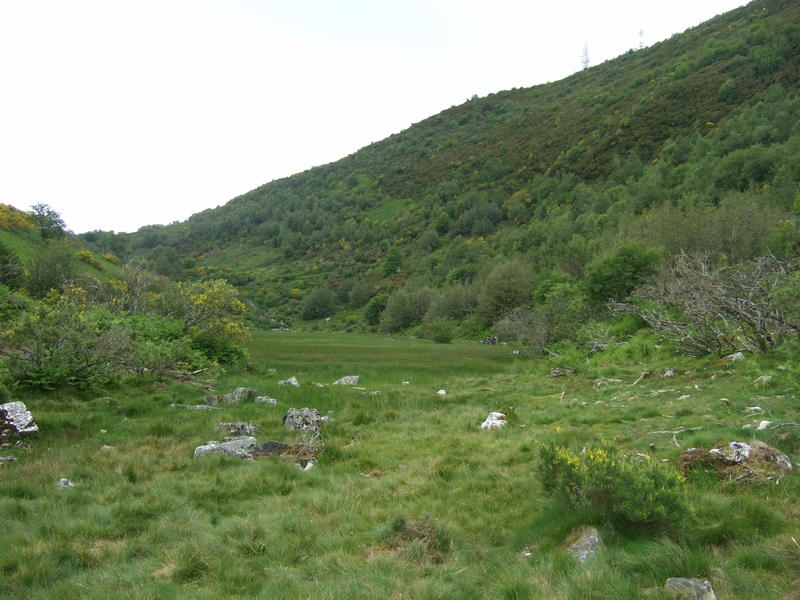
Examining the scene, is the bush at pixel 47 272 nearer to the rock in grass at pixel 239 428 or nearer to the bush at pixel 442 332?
the rock in grass at pixel 239 428

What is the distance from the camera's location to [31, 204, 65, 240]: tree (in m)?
56.1

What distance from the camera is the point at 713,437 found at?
741 centimetres

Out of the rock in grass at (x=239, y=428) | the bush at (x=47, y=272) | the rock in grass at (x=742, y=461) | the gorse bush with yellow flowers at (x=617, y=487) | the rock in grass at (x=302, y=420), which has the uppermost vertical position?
the bush at (x=47, y=272)

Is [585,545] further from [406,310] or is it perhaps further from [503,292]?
[406,310]

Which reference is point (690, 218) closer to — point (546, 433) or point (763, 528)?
point (546, 433)

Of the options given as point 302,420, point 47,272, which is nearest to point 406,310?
point 47,272

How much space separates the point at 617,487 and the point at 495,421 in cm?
662

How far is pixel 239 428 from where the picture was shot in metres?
11.5

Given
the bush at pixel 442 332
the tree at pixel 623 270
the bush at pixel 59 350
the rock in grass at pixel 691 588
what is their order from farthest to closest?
the bush at pixel 442 332, the tree at pixel 623 270, the bush at pixel 59 350, the rock in grass at pixel 691 588

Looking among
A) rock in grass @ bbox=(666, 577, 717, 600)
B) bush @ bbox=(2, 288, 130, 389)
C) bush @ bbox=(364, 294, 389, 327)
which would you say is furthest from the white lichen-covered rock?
bush @ bbox=(364, 294, 389, 327)

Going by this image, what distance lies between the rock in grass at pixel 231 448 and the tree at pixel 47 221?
198 ft

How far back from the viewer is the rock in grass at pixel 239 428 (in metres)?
11.3

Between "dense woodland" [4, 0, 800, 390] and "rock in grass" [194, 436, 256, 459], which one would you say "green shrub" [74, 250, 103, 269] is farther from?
"rock in grass" [194, 436, 256, 459]

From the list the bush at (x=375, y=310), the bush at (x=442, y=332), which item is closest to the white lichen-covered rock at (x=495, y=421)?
the bush at (x=442, y=332)
